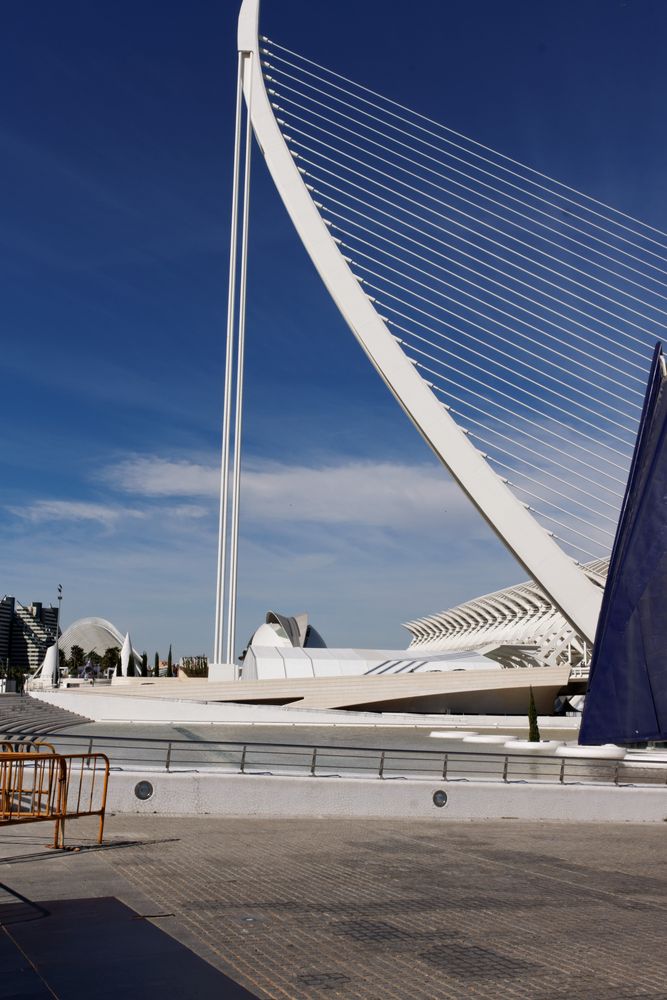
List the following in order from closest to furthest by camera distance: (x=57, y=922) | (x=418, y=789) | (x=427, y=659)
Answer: (x=57, y=922), (x=418, y=789), (x=427, y=659)

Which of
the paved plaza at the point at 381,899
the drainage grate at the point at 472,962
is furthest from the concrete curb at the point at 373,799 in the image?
the drainage grate at the point at 472,962

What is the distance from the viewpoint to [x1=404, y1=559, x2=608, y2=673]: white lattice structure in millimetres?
59469

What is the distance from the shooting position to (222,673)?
43.6 metres

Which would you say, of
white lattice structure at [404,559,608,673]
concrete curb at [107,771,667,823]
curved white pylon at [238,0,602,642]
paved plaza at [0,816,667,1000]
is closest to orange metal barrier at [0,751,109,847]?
paved plaza at [0,816,667,1000]

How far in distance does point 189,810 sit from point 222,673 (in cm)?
3239

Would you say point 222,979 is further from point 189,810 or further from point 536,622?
point 536,622

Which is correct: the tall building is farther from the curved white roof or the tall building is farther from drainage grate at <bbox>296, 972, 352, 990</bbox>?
drainage grate at <bbox>296, 972, 352, 990</bbox>

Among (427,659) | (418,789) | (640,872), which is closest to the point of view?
(640,872)

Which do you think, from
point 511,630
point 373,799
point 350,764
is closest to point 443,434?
point 350,764

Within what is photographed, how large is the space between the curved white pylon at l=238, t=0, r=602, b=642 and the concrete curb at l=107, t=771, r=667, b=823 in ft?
25.7

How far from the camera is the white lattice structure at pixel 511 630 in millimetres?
59469

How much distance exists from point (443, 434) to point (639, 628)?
27.5ft

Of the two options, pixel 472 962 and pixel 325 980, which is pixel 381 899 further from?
pixel 325 980

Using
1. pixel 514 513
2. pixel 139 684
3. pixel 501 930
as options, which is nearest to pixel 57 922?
pixel 501 930
